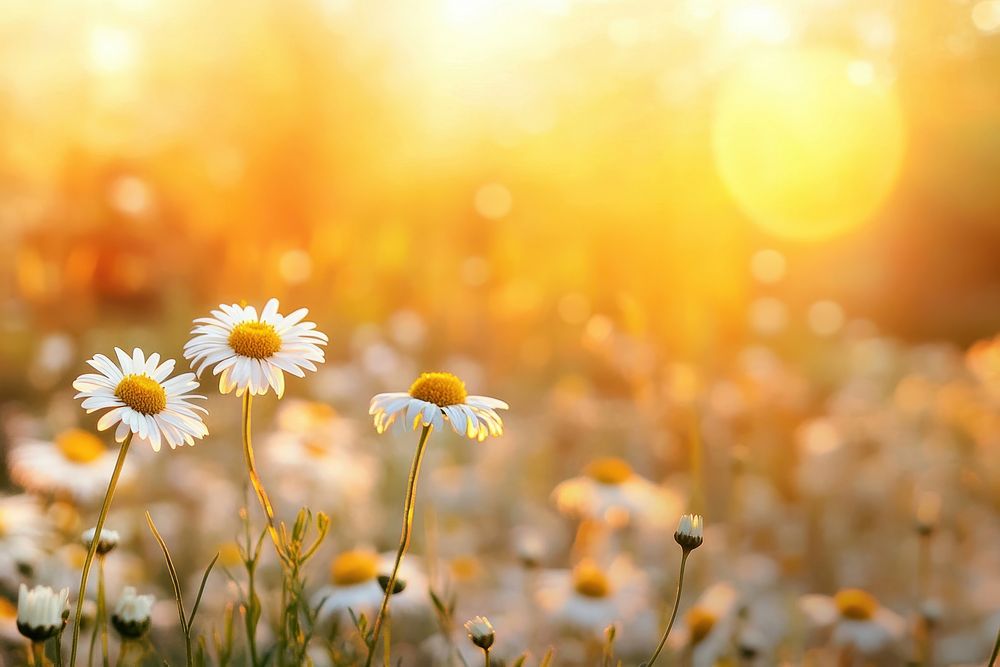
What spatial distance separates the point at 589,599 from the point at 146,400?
151 cm

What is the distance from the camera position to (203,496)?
344 centimetres

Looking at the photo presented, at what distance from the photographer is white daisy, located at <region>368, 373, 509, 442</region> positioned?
1.15 m

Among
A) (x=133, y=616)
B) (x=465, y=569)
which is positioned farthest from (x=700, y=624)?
(x=133, y=616)

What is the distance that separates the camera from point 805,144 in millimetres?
9094

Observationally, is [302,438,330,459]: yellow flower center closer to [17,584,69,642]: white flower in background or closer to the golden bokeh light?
[17,584,69,642]: white flower in background

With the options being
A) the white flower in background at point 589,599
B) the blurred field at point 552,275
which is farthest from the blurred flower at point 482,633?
the white flower in background at point 589,599

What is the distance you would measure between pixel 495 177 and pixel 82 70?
4905 mm

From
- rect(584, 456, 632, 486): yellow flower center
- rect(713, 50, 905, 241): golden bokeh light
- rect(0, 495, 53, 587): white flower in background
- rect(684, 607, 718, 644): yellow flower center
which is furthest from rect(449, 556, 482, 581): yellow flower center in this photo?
rect(713, 50, 905, 241): golden bokeh light

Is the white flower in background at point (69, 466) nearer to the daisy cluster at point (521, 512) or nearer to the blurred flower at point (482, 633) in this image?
the daisy cluster at point (521, 512)

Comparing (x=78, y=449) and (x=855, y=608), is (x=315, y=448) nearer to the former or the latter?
(x=78, y=449)

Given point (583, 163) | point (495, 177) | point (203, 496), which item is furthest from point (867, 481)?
point (495, 177)

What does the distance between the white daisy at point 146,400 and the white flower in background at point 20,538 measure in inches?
34.5

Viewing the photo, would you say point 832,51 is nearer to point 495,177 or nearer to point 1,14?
point 495,177

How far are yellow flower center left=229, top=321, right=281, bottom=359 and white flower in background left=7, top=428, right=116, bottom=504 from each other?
1.36 metres
